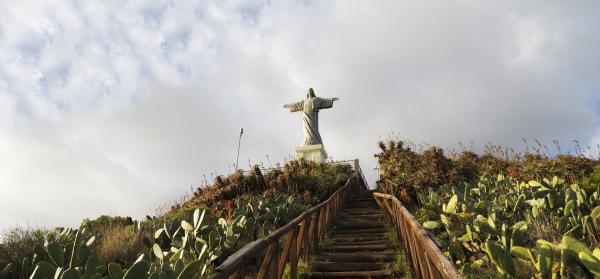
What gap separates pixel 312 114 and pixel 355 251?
18.3 m

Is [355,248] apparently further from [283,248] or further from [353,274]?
[283,248]

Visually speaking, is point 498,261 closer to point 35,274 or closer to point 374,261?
point 35,274

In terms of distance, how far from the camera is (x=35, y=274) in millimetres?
3387

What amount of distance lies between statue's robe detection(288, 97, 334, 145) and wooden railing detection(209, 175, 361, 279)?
14199 millimetres

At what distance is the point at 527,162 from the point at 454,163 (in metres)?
2.15

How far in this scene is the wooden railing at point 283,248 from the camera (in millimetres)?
3244

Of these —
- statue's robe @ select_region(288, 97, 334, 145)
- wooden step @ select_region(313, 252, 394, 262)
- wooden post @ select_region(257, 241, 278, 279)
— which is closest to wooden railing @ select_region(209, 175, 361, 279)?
wooden post @ select_region(257, 241, 278, 279)

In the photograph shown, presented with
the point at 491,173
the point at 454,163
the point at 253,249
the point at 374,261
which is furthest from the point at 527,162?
the point at 253,249

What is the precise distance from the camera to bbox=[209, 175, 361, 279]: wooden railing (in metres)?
3.24

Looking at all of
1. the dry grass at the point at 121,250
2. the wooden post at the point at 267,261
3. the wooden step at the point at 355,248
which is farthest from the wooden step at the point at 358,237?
the wooden post at the point at 267,261

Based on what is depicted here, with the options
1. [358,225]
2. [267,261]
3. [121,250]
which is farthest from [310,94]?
[267,261]

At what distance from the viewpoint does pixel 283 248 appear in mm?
6328

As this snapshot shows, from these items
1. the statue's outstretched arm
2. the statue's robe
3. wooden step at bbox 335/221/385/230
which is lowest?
wooden step at bbox 335/221/385/230

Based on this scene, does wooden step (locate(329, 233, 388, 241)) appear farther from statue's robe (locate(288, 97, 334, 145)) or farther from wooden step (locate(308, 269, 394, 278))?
statue's robe (locate(288, 97, 334, 145))
